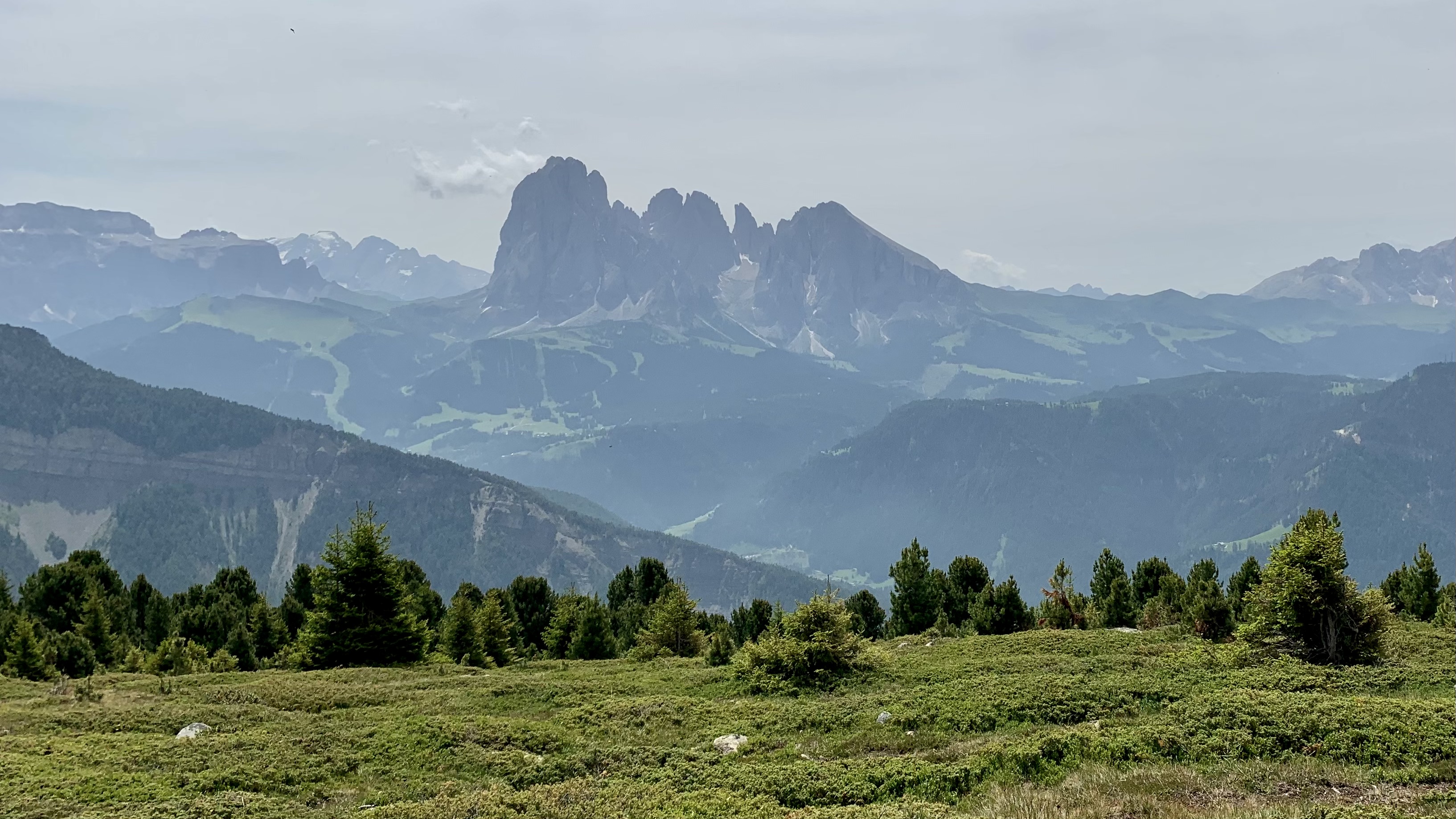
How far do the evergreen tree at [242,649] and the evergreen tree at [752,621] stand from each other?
1109 inches

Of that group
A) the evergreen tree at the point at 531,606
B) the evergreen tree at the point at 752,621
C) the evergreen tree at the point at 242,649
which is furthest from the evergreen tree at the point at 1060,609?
the evergreen tree at the point at 242,649

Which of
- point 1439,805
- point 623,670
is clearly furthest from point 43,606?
point 1439,805

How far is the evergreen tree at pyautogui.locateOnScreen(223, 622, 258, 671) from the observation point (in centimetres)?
5638

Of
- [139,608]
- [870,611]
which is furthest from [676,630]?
[139,608]

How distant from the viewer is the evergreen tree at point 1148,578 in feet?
205

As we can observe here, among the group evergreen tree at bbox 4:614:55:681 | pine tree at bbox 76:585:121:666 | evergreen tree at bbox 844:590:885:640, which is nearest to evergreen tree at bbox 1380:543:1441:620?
evergreen tree at bbox 844:590:885:640

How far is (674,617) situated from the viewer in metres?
56.9

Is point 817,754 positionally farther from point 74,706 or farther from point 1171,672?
point 74,706

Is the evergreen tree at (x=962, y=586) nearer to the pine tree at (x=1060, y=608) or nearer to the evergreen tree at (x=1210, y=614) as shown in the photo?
the pine tree at (x=1060, y=608)

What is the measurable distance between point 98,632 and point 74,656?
12.9 meters

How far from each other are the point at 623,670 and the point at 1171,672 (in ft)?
72.6

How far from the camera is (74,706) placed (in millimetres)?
34906

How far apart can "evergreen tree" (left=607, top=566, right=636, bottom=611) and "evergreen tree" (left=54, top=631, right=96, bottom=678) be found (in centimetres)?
4377

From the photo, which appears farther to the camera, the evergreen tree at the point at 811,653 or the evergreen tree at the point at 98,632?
the evergreen tree at the point at 98,632
